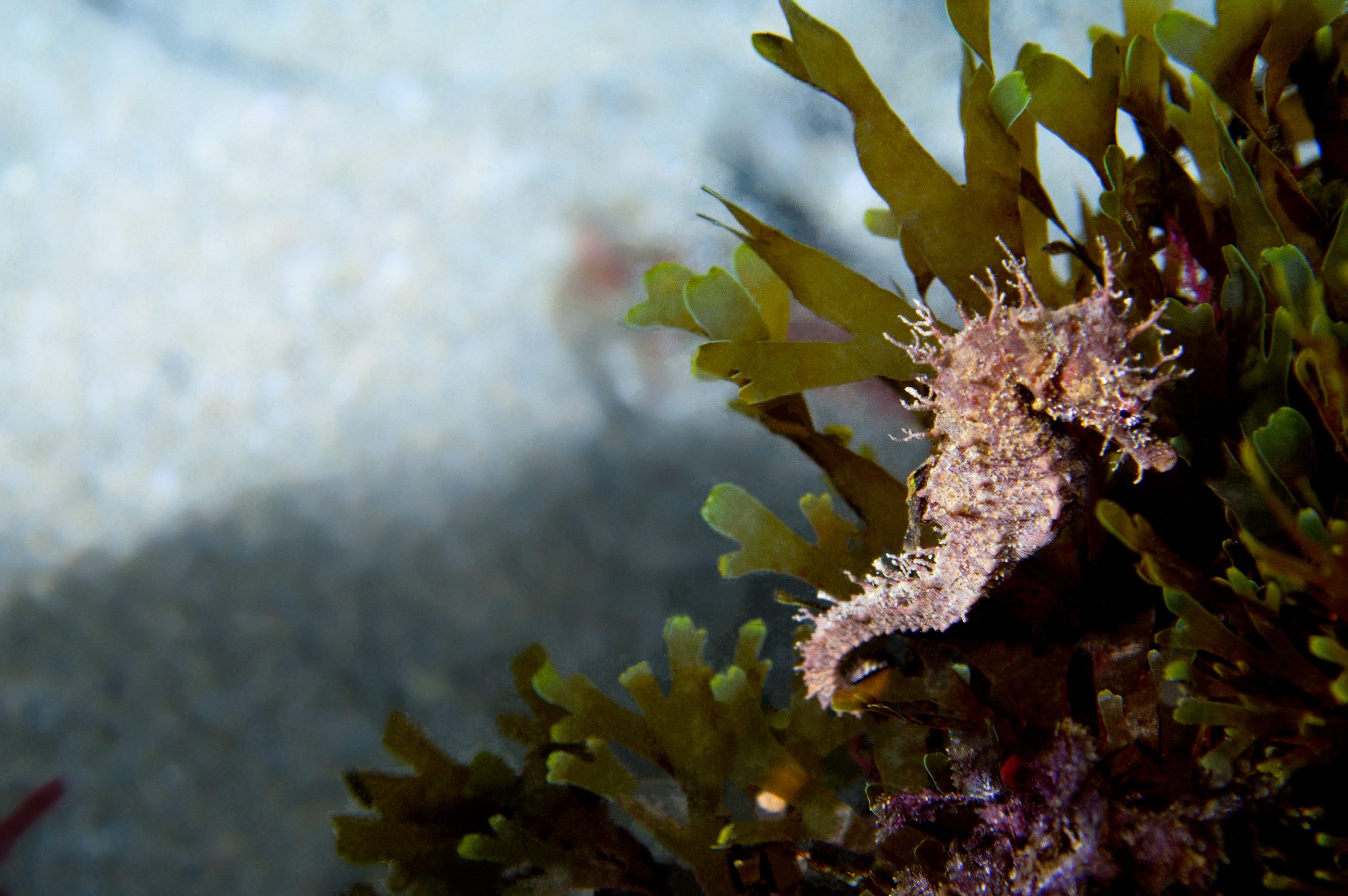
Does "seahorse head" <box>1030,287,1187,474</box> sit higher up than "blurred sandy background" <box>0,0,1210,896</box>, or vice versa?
"blurred sandy background" <box>0,0,1210,896</box>

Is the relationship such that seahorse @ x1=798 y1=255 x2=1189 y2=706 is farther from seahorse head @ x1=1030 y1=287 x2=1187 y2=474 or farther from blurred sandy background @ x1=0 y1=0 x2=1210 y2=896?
blurred sandy background @ x1=0 y1=0 x2=1210 y2=896

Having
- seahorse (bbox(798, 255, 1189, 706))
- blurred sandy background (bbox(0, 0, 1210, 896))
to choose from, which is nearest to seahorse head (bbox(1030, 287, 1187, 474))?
seahorse (bbox(798, 255, 1189, 706))

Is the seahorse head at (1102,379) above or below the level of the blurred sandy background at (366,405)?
below

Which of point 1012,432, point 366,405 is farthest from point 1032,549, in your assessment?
point 366,405

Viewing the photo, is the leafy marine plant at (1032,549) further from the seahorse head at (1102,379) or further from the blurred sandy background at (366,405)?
the blurred sandy background at (366,405)

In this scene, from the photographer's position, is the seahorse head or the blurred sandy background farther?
the blurred sandy background

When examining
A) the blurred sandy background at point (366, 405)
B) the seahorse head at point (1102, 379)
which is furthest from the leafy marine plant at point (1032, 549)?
the blurred sandy background at point (366, 405)

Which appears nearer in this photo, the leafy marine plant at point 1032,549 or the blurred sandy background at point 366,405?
the leafy marine plant at point 1032,549
